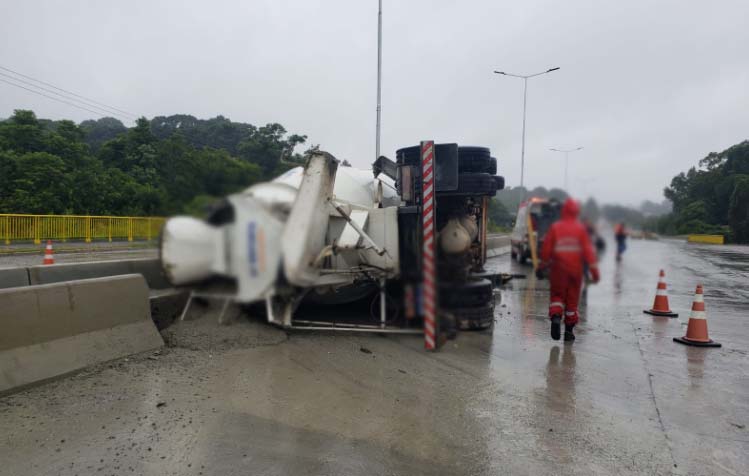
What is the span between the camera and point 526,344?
5.77 metres

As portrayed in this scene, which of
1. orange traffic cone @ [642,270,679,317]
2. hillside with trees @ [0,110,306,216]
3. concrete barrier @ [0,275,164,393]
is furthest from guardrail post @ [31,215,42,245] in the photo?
orange traffic cone @ [642,270,679,317]

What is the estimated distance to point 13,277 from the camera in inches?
201

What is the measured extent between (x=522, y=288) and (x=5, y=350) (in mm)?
8286

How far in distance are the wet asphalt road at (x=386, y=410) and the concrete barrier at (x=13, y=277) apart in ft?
5.53

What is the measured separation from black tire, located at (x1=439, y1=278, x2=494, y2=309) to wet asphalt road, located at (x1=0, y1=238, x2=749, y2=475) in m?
0.31

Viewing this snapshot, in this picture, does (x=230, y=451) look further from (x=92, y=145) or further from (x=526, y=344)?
(x=526, y=344)

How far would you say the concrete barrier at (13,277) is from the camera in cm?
505

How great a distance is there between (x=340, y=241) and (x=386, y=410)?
329 cm

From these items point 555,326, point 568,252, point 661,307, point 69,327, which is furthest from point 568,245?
point 661,307

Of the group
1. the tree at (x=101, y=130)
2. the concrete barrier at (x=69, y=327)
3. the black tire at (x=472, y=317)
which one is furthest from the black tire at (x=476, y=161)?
the concrete barrier at (x=69, y=327)

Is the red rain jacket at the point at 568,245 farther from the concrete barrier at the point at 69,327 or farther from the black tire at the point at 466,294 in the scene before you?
the concrete barrier at the point at 69,327

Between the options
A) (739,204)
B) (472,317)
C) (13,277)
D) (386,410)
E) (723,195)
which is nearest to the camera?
(472,317)

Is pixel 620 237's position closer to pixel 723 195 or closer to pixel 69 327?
pixel 723 195

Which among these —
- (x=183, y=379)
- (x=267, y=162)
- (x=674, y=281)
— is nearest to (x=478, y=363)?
(x=183, y=379)
